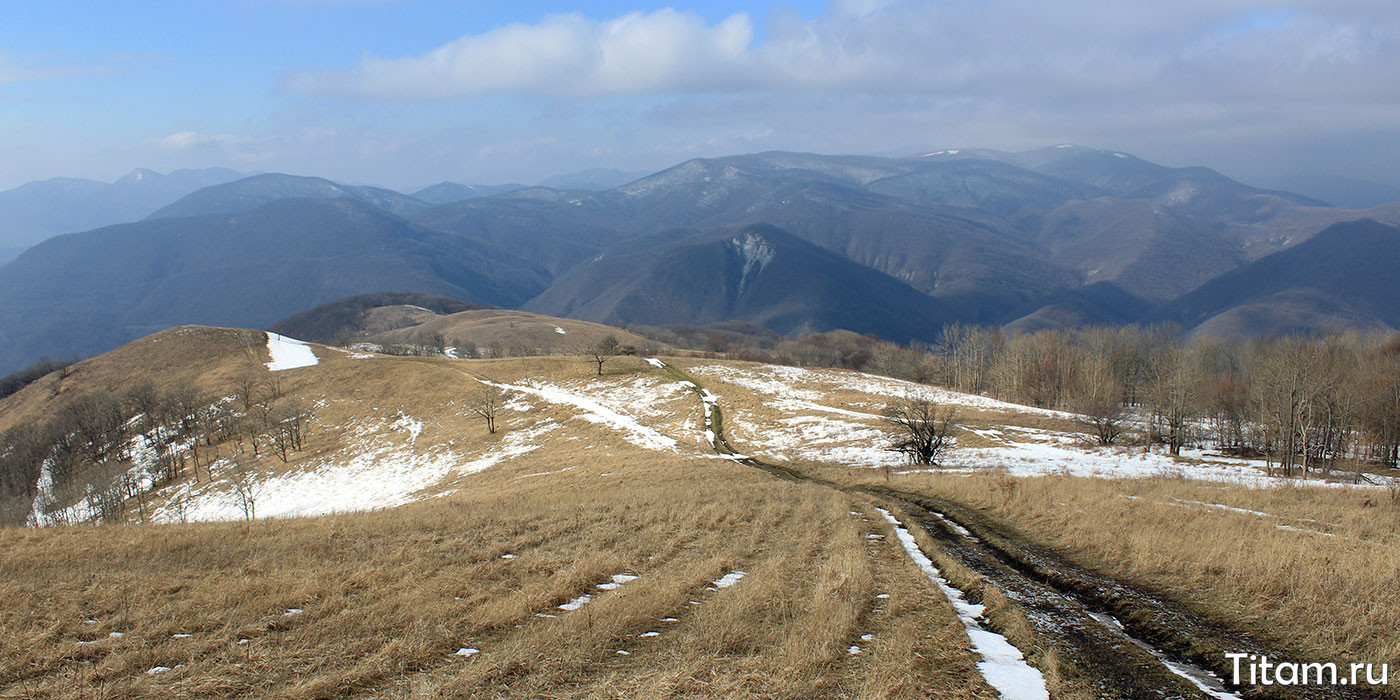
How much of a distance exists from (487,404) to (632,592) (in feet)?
185

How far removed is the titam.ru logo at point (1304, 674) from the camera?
8141 millimetres

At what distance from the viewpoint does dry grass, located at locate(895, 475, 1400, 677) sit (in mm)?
9617

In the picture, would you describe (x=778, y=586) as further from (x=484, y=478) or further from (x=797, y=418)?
(x=797, y=418)

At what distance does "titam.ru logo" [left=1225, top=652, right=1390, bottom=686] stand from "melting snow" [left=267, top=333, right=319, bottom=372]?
378 ft

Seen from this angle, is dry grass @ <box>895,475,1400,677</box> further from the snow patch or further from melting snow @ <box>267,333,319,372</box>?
melting snow @ <box>267,333,319,372</box>

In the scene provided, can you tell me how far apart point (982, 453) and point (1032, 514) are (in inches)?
901

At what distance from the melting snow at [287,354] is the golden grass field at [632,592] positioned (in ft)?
326

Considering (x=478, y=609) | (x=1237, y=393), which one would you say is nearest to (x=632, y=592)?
(x=478, y=609)

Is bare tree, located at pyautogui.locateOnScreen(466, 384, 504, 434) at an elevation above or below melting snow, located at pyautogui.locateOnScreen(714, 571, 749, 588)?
above

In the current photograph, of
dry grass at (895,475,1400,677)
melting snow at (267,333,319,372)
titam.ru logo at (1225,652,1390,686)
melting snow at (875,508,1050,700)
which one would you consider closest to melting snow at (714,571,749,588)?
melting snow at (875,508,1050,700)

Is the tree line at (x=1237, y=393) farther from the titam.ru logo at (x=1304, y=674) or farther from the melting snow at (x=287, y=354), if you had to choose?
the melting snow at (x=287, y=354)

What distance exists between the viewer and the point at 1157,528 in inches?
603

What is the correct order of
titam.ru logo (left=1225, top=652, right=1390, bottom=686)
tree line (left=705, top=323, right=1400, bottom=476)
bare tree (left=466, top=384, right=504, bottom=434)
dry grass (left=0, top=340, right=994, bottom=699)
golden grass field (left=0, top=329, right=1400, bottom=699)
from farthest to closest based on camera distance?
bare tree (left=466, top=384, right=504, bottom=434), tree line (left=705, top=323, right=1400, bottom=476), titam.ru logo (left=1225, top=652, right=1390, bottom=686), golden grass field (left=0, top=329, right=1400, bottom=699), dry grass (left=0, top=340, right=994, bottom=699)

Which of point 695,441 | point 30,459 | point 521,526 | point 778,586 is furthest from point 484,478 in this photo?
point 30,459
